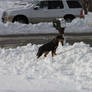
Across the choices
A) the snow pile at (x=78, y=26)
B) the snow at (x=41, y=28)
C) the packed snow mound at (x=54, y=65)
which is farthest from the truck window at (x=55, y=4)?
the packed snow mound at (x=54, y=65)

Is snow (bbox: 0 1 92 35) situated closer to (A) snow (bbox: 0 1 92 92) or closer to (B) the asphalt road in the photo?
(B) the asphalt road

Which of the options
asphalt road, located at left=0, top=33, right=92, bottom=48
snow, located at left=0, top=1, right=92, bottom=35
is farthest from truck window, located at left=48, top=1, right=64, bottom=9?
asphalt road, located at left=0, top=33, right=92, bottom=48

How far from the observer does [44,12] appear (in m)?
18.1

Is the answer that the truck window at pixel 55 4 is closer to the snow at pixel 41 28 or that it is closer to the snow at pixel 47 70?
the snow at pixel 41 28

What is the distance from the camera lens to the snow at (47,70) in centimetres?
612

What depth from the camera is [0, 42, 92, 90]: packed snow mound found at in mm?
6797

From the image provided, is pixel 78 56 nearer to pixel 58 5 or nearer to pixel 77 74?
pixel 77 74

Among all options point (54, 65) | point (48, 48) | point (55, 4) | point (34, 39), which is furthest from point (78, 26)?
point (54, 65)

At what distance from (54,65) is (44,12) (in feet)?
35.2

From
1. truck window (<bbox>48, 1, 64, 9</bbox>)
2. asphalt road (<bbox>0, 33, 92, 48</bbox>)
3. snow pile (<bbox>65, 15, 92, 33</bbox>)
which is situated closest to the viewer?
asphalt road (<bbox>0, 33, 92, 48</bbox>)

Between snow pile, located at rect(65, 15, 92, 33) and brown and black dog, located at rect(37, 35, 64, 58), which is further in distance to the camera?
snow pile, located at rect(65, 15, 92, 33)

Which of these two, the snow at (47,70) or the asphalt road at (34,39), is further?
the asphalt road at (34,39)

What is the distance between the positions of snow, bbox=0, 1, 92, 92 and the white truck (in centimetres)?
795

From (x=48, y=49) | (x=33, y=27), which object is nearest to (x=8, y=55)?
(x=48, y=49)
